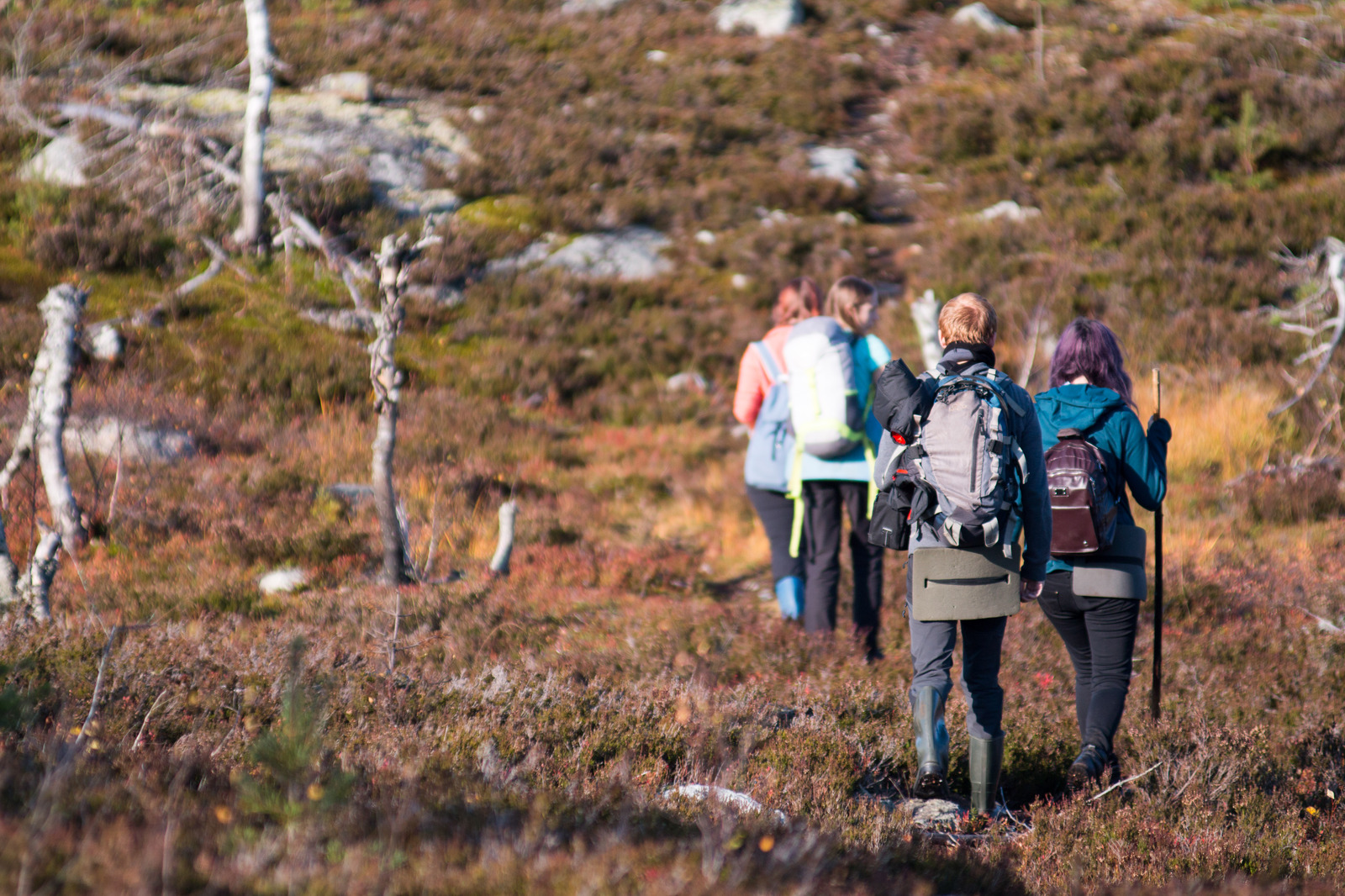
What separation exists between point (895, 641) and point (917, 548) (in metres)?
2.55

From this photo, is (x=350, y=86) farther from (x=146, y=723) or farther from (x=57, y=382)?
(x=146, y=723)

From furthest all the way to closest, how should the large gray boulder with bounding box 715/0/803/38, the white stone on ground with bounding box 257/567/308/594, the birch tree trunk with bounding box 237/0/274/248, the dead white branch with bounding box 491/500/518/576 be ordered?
the large gray boulder with bounding box 715/0/803/38 → the birch tree trunk with bounding box 237/0/274/248 → the dead white branch with bounding box 491/500/518/576 → the white stone on ground with bounding box 257/567/308/594

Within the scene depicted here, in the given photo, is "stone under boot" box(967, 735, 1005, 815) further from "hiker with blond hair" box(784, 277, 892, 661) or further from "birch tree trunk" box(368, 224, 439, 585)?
"birch tree trunk" box(368, 224, 439, 585)

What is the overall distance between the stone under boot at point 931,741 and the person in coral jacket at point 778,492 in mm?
2165

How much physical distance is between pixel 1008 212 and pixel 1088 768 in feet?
36.9

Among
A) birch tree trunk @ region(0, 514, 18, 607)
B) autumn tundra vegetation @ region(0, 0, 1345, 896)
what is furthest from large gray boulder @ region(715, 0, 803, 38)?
birch tree trunk @ region(0, 514, 18, 607)

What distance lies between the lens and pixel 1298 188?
12312mm

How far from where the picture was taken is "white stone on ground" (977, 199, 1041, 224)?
13109 mm

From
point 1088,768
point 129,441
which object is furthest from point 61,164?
point 1088,768

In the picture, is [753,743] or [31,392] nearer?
[753,743]

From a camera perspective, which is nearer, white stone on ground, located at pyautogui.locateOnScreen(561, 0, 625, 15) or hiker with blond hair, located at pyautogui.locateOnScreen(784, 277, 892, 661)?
hiker with blond hair, located at pyautogui.locateOnScreen(784, 277, 892, 661)

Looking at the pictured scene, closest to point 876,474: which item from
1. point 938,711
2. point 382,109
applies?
point 938,711

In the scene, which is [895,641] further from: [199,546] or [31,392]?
[31,392]

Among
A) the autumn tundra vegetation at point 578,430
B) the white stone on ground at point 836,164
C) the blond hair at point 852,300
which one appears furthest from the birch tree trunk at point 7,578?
the white stone on ground at point 836,164
